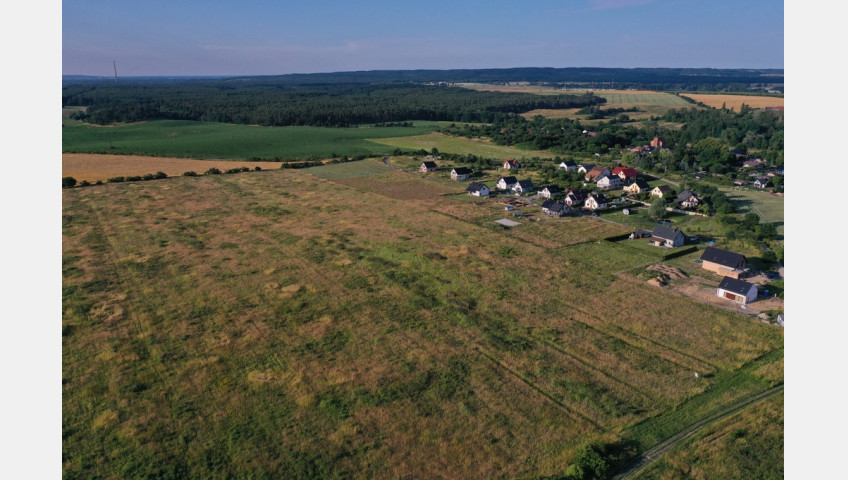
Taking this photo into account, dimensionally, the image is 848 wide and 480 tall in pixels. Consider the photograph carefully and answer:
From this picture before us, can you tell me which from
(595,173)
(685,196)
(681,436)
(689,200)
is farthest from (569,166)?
(681,436)

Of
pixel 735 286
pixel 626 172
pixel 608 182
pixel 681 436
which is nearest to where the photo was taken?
pixel 681 436

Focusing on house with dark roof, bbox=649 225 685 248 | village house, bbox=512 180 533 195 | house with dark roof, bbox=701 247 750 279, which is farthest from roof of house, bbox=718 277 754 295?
village house, bbox=512 180 533 195

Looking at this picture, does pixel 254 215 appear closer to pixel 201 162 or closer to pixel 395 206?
pixel 395 206

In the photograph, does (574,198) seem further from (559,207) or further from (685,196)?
(685,196)

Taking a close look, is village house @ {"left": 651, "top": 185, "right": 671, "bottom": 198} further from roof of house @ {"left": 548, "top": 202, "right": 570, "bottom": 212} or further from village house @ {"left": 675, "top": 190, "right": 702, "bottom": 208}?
roof of house @ {"left": 548, "top": 202, "right": 570, "bottom": 212}

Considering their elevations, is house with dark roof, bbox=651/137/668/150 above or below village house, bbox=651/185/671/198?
above

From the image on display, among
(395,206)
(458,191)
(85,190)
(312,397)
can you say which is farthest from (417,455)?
(85,190)
